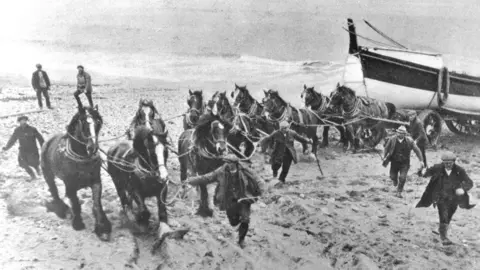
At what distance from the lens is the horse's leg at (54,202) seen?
6988 mm

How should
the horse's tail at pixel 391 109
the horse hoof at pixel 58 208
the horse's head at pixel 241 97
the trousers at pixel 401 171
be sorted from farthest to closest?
the horse's tail at pixel 391 109 < the horse's head at pixel 241 97 < the trousers at pixel 401 171 < the horse hoof at pixel 58 208

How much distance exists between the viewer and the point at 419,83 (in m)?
12.2

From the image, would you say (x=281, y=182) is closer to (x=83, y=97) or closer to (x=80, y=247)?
(x=80, y=247)

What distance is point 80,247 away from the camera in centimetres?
598

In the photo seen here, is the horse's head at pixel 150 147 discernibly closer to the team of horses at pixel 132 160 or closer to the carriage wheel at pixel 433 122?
the team of horses at pixel 132 160

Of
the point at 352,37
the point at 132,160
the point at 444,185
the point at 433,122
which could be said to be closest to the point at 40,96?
the point at 132,160

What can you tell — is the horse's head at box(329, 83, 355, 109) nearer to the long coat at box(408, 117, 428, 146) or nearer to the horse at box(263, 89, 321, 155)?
the horse at box(263, 89, 321, 155)

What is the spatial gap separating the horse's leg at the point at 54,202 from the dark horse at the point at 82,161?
1.62 feet

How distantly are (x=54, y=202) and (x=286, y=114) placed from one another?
5854 millimetres

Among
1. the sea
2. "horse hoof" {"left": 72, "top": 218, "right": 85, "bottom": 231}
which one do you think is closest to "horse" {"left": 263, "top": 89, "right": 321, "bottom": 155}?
"horse hoof" {"left": 72, "top": 218, "right": 85, "bottom": 231}

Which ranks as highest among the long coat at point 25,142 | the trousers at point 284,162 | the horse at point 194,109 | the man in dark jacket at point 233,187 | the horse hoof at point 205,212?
the horse at point 194,109

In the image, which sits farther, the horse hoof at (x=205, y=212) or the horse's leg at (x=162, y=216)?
the horse hoof at (x=205, y=212)

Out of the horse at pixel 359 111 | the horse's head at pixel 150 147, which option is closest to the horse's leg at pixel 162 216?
the horse's head at pixel 150 147

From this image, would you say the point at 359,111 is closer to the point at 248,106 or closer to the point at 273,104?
the point at 273,104
